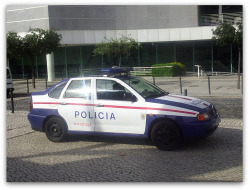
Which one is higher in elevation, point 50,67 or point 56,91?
point 50,67

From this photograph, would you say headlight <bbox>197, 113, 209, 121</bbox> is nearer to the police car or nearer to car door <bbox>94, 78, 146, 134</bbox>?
the police car

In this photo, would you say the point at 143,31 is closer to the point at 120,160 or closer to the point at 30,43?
the point at 30,43

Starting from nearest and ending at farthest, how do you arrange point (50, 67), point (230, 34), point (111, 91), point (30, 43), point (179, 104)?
point (179, 104) < point (111, 91) < point (230, 34) < point (30, 43) < point (50, 67)

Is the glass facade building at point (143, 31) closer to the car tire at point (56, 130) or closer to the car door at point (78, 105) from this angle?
the car tire at point (56, 130)

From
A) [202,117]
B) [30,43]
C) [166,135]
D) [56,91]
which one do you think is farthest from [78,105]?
[30,43]

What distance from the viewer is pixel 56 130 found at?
8141 mm

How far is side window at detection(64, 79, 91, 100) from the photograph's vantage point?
25.7 feet

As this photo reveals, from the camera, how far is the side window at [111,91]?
747 cm

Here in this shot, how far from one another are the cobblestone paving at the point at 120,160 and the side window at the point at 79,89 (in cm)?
112

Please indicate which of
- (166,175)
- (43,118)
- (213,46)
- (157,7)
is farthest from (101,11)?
(166,175)

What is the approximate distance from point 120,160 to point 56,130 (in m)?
2.21

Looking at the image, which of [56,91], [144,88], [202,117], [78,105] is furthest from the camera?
[56,91]

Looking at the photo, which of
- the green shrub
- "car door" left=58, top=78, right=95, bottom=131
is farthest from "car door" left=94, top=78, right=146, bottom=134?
the green shrub

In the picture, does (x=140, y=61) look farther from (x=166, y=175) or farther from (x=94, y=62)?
(x=166, y=175)
